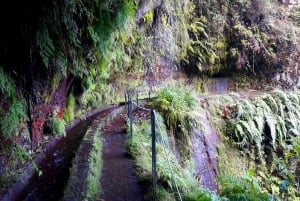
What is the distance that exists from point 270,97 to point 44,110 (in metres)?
7.83

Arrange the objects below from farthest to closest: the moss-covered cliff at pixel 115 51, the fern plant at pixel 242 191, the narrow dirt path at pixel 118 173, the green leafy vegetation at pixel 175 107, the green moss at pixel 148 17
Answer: the green moss at pixel 148 17 < the green leafy vegetation at pixel 175 107 < the narrow dirt path at pixel 118 173 < the fern plant at pixel 242 191 < the moss-covered cliff at pixel 115 51

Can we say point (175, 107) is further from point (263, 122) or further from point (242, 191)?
point (242, 191)

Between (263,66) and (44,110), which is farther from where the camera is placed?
(263,66)

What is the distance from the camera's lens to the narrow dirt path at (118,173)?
13.7 ft

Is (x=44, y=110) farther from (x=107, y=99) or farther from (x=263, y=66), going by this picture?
(x=263, y=66)

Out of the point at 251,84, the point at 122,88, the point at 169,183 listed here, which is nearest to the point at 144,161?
the point at 169,183

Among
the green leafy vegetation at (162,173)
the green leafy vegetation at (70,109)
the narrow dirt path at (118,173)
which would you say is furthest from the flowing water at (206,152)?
the green leafy vegetation at (70,109)

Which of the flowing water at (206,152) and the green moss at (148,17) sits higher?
the green moss at (148,17)

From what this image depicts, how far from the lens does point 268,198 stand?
156 inches

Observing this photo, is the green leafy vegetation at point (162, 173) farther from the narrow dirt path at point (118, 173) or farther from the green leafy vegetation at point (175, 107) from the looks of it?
the green leafy vegetation at point (175, 107)

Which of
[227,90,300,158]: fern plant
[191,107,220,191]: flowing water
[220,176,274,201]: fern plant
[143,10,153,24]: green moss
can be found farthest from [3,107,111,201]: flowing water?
[227,90,300,158]: fern plant

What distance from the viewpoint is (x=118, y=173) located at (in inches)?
191

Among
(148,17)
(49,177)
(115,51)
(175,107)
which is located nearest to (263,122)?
(175,107)

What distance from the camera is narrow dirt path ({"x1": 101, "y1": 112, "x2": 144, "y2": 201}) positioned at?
4172mm
